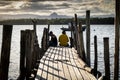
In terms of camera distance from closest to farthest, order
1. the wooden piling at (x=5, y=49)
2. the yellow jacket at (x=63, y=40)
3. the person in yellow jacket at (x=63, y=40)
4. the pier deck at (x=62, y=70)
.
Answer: the wooden piling at (x=5, y=49) < the pier deck at (x=62, y=70) < the yellow jacket at (x=63, y=40) < the person in yellow jacket at (x=63, y=40)

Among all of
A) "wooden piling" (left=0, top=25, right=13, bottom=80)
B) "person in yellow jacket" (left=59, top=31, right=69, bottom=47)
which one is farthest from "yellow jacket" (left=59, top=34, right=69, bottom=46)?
"wooden piling" (left=0, top=25, right=13, bottom=80)

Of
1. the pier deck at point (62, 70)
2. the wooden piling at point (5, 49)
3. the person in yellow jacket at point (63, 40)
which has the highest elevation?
the wooden piling at point (5, 49)

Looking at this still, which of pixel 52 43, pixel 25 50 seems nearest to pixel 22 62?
pixel 25 50

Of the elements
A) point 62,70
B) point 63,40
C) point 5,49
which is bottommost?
point 63,40

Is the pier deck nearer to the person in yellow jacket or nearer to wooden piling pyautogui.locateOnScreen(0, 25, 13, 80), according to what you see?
wooden piling pyautogui.locateOnScreen(0, 25, 13, 80)

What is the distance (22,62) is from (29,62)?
34.7 inches

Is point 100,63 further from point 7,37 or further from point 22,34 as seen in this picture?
point 7,37

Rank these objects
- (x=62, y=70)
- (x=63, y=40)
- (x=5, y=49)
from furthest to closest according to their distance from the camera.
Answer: (x=63, y=40) → (x=62, y=70) → (x=5, y=49)

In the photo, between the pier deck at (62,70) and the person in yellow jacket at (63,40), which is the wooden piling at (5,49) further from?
the person in yellow jacket at (63,40)

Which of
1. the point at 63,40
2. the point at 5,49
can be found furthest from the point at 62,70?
the point at 63,40

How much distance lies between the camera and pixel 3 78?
348 inches

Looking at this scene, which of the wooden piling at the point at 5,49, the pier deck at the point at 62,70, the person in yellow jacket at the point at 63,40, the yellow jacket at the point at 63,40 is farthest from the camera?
the person in yellow jacket at the point at 63,40

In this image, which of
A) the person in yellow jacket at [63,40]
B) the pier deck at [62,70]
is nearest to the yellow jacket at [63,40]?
the person in yellow jacket at [63,40]

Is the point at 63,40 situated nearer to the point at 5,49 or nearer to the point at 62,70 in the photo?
the point at 62,70
